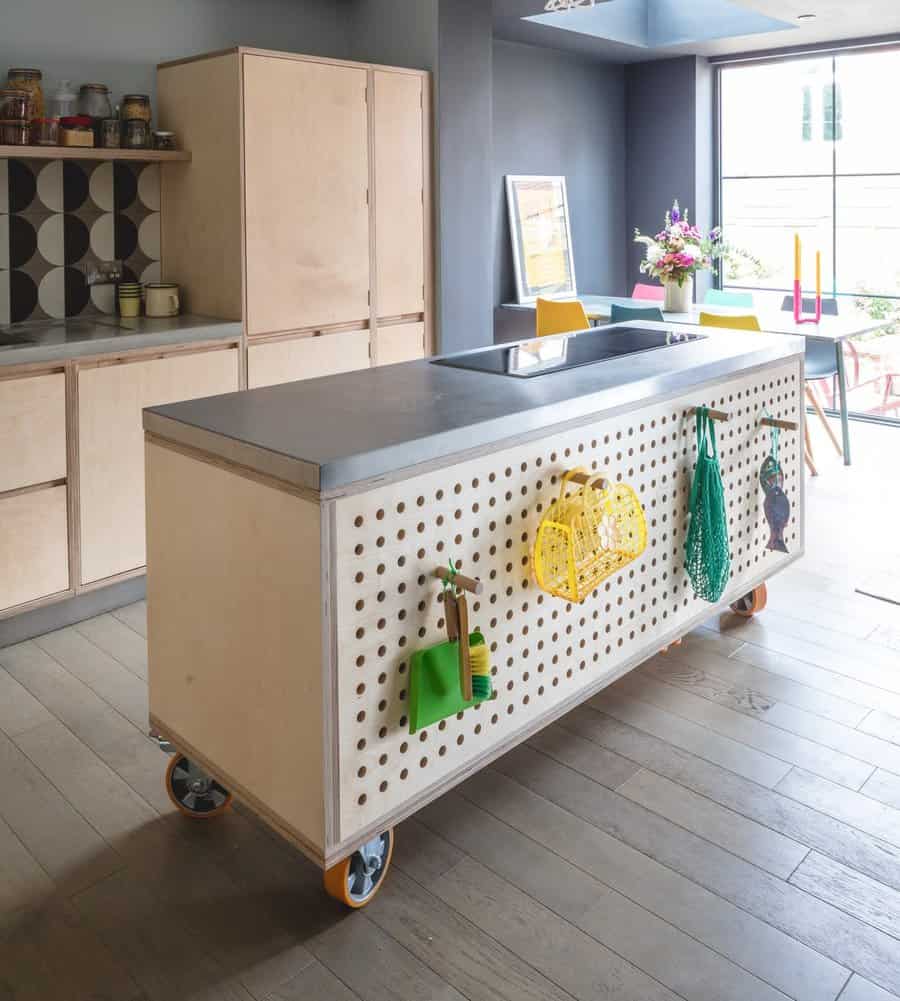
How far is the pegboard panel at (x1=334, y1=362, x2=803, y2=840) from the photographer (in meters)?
1.69

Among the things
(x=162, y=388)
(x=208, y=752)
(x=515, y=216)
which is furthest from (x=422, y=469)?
(x=515, y=216)

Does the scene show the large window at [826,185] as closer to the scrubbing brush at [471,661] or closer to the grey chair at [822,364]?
the grey chair at [822,364]

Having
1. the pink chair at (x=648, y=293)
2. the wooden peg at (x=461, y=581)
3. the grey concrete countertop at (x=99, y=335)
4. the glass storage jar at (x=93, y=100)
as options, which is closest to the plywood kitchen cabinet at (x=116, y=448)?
the grey concrete countertop at (x=99, y=335)

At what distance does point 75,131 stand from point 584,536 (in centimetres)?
248

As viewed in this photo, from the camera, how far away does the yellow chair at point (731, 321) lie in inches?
175

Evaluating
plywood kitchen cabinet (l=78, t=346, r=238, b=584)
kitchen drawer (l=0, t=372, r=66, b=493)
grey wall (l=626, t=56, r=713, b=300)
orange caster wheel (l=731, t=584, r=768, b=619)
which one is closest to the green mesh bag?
orange caster wheel (l=731, t=584, r=768, b=619)

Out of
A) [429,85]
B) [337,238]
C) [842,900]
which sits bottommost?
[842,900]

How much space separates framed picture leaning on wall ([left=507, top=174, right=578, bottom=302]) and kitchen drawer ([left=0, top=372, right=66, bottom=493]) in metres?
3.63

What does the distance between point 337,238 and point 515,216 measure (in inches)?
98.5

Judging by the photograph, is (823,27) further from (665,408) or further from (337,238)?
(665,408)

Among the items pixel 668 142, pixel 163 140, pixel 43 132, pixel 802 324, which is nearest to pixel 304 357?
pixel 163 140

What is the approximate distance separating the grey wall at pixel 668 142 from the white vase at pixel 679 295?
6.15ft

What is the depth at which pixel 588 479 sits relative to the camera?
81.4 inches

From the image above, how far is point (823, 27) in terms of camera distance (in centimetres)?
561
